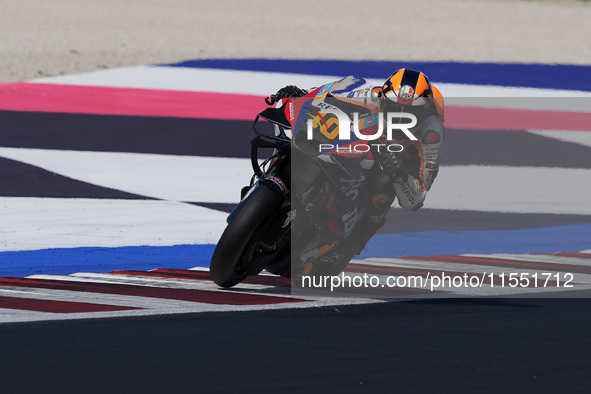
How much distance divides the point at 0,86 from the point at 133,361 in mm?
12165

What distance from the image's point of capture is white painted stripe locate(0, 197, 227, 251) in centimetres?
918

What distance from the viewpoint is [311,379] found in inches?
198

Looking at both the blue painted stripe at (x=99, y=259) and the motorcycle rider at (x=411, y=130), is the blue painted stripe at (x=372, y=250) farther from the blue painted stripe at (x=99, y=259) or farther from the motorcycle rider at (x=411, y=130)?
the motorcycle rider at (x=411, y=130)

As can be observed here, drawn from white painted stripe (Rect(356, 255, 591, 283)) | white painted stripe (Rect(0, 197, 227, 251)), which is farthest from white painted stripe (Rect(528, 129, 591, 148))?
white painted stripe (Rect(356, 255, 591, 283))

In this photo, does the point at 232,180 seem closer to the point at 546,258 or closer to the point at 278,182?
the point at 546,258

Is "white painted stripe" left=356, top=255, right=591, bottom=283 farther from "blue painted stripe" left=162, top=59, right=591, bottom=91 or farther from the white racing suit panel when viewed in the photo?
"blue painted stripe" left=162, top=59, right=591, bottom=91

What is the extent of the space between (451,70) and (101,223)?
11.6 metres

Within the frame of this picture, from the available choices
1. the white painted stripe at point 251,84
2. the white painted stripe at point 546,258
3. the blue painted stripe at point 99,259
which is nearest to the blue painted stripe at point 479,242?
the white painted stripe at point 546,258

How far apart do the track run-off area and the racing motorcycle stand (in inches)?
11.3

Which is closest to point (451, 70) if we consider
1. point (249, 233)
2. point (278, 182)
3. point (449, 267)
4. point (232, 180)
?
point (232, 180)

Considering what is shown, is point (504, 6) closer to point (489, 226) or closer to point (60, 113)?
point (60, 113)

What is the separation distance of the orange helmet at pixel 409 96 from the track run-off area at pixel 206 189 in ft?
3.94

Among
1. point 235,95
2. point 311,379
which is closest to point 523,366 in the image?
point 311,379

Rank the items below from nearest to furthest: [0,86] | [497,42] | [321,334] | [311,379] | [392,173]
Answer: [311,379], [321,334], [392,173], [0,86], [497,42]
